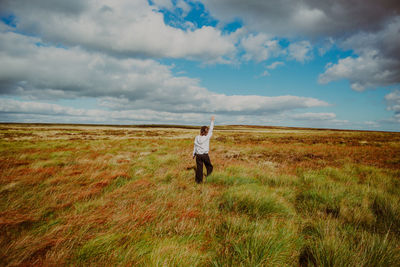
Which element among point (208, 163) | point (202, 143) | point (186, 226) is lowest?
point (186, 226)

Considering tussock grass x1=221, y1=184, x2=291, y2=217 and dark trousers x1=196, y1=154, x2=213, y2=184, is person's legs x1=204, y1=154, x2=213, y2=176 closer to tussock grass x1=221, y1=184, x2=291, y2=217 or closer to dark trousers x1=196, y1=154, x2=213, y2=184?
dark trousers x1=196, y1=154, x2=213, y2=184

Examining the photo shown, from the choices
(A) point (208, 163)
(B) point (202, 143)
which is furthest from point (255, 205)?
(B) point (202, 143)

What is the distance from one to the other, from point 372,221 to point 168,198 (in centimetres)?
450

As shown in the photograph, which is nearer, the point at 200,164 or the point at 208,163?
the point at 200,164

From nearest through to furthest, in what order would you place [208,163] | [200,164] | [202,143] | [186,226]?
[186,226] < [200,164] < [202,143] < [208,163]

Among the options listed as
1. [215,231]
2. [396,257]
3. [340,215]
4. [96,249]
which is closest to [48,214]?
[96,249]

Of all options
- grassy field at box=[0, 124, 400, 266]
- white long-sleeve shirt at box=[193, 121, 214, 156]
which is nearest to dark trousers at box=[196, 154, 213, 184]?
white long-sleeve shirt at box=[193, 121, 214, 156]

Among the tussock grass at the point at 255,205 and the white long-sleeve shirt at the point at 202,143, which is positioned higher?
the white long-sleeve shirt at the point at 202,143

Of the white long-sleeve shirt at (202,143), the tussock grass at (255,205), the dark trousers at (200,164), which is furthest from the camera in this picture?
the white long-sleeve shirt at (202,143)

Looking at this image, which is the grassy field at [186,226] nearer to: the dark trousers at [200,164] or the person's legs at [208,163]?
the dark trousers at [200,164]

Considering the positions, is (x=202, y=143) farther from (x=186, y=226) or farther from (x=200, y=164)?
(x=186, y=226)

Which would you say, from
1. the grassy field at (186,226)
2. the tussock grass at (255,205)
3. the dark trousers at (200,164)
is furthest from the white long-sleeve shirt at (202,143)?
the tussock grass at (255,205)

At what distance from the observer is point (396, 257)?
235 cm

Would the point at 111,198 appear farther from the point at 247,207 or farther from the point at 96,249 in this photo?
the point at 247,207
